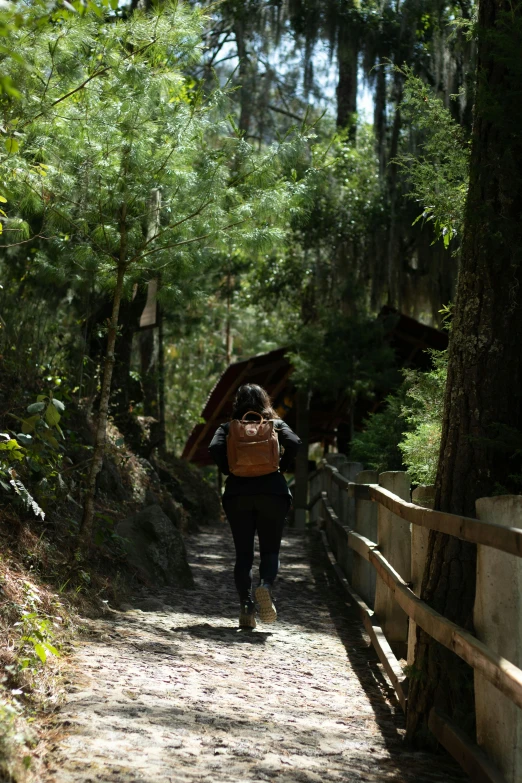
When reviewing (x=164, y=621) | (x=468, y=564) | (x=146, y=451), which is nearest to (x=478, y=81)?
(x=468, y=564)

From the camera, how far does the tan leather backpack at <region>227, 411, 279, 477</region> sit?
22.5ft

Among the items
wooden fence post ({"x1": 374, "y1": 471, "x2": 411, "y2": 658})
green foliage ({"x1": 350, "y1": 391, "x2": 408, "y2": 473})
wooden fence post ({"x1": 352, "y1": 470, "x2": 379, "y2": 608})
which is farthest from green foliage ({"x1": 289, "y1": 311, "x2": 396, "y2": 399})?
wooden fence post ({"x1": 374, "y1": 471, "x2": 411, "y2": 658})

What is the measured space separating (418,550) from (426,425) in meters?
1.59

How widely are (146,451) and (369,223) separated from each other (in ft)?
24.5

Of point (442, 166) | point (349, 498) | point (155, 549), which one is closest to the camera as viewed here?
point (442, 166)

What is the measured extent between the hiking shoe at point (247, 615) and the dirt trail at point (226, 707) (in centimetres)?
8

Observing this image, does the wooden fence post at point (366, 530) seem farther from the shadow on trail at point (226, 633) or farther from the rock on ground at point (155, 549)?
the rock on ground at point (155, 549)

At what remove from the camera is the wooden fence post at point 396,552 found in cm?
602

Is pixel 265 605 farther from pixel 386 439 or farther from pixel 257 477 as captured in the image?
pixel 386 439

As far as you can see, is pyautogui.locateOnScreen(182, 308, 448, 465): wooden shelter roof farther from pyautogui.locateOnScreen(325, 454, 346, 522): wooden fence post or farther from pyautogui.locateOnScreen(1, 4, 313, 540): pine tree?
pyautogui.locateOnScreen(1, 4, 313, 540): pine tree

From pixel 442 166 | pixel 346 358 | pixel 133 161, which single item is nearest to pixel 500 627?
pixel 442 166

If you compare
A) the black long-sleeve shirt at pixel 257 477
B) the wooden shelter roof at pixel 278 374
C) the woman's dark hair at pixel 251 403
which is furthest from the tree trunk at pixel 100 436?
the wooden shelter roof at pixel 278 374

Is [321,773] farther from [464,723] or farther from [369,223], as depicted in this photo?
[369,223]

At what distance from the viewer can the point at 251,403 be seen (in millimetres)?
7078
